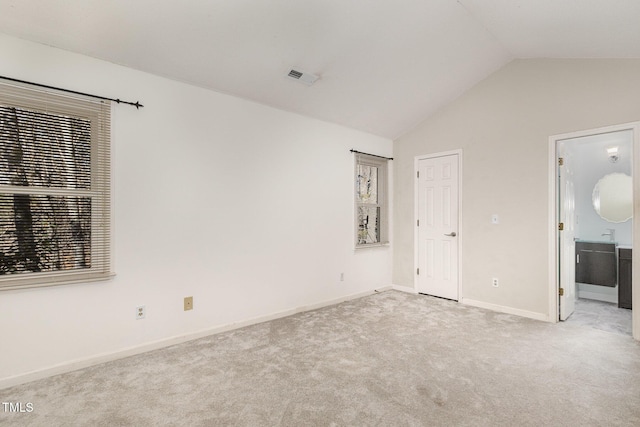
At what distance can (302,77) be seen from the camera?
10.5 ft

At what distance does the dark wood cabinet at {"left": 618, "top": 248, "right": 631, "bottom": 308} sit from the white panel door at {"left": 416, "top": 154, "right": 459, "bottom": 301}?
73.1 inches

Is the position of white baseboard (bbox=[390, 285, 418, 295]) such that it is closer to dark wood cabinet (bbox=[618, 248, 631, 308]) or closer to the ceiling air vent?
dark wood cabinet (bbox=[618, 248, 631, 308])

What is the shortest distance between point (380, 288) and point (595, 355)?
103 inches

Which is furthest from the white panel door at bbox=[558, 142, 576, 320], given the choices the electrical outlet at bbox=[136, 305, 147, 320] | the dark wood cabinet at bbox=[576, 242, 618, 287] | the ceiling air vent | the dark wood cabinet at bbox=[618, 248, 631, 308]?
the electrical outlet at bbox=[136, 305, 147, 320]

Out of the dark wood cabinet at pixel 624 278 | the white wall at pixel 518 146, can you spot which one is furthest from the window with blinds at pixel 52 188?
the dark wood cabinet at pixel 624 278

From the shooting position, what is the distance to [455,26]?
10.0 feet

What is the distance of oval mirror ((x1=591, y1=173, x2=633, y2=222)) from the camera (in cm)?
439

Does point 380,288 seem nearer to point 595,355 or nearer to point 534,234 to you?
point 534,234

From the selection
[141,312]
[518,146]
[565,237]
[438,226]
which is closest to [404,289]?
[438,226]

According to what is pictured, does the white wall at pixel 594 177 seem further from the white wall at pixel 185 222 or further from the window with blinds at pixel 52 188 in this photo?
the window with blinds at pixel 52 188

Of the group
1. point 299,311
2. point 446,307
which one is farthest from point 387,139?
point 299,311

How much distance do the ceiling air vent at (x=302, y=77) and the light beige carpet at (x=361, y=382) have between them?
260 cm

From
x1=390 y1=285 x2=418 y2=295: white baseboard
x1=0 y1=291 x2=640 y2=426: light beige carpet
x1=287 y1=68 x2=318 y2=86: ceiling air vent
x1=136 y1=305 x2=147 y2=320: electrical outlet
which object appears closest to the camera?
x1=0 y1=291 x2=640 y2=426: light beige carpet

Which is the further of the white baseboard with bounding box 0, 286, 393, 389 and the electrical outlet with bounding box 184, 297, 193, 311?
the electrical outlet with bounding box 184, 297, 193, 311
